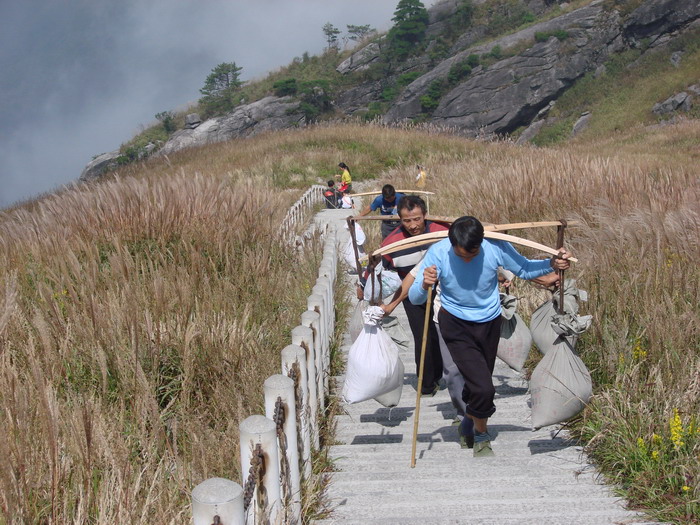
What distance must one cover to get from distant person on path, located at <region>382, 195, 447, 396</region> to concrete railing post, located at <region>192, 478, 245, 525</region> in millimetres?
3375

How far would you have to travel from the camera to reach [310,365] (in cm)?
421

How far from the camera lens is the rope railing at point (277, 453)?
2.14 metres

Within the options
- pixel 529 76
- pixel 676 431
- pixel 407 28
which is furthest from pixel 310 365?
pixel 407 28

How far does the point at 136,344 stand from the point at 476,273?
2139 mm

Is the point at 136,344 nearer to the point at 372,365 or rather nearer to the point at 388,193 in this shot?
the point at 372,365

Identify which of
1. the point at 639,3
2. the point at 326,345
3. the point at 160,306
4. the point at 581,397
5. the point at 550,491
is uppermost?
the point at 639,3

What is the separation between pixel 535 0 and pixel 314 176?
52.4 m

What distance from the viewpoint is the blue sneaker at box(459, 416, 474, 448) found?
4789 mm

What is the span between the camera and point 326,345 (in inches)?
222

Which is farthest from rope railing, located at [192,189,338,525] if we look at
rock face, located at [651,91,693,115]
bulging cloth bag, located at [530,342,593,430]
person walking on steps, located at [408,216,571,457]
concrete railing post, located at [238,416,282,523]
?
rock face, located at [651,91,693,115]

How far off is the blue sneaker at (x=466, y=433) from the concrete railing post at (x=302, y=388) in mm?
1344

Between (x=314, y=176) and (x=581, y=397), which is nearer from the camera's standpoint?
(x=581, y=397)

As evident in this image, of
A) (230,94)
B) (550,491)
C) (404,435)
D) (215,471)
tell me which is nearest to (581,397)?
(550,491)

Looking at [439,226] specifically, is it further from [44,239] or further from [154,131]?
[154,131]
